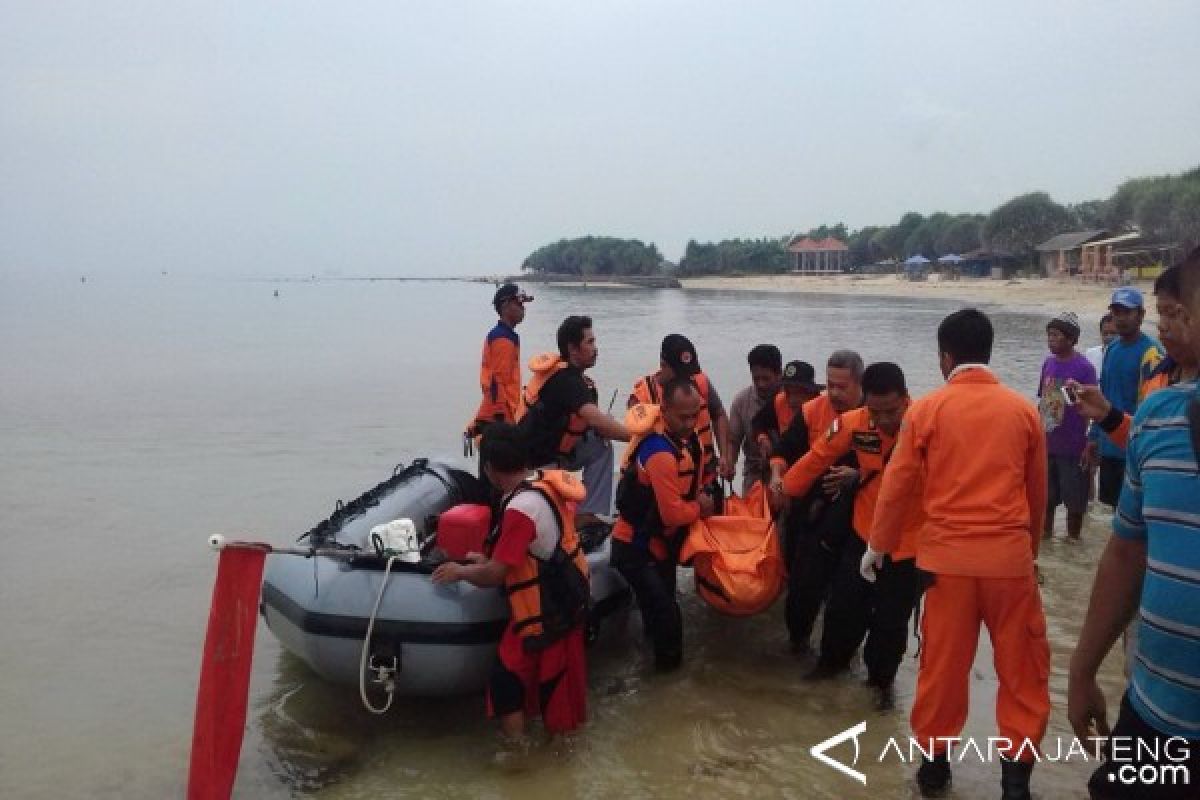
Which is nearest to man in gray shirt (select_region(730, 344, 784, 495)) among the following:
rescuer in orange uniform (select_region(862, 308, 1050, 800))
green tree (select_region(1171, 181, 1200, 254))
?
rescuer in orange uniform (select_region(862, 308, 1050, 800))

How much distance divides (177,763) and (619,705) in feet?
6.25

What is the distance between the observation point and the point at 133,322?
134ft

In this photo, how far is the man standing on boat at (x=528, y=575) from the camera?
3.28 metres

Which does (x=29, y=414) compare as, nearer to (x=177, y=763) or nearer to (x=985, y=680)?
(x=177, y=763)

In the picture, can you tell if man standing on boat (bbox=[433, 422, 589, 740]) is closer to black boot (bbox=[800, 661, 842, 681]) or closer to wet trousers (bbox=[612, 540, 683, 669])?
wet trousers (bbox=[612, 540, 683, 669])

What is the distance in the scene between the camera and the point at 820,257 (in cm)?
8406

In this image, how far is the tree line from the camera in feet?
136

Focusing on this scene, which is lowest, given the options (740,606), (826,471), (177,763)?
(177,763)

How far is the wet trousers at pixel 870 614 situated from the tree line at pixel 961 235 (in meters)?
4.85

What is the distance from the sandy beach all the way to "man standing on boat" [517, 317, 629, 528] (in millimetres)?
19253

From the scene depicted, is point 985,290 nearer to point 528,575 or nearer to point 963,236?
point 963,236

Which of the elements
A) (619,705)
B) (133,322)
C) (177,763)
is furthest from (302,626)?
(133,322)

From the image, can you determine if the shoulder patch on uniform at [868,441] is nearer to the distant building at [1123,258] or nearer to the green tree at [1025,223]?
the distant building at [1123,258]

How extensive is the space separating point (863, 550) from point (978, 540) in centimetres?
104
